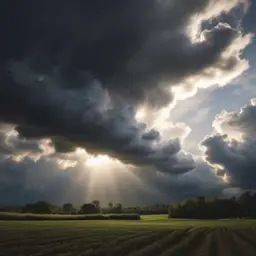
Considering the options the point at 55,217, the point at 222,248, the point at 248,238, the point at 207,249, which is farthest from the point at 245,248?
the point at 55,217

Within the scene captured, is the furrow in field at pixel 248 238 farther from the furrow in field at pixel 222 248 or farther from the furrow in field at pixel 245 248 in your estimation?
the furrow in field at pixel 222 248

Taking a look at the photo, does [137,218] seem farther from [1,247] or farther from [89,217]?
[1,247]

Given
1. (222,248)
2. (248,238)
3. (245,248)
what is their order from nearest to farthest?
(222,248) → (245,248) → (248,238)

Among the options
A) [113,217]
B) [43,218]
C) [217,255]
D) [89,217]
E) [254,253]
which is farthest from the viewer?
[113,217]

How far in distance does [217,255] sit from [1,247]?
18.6m

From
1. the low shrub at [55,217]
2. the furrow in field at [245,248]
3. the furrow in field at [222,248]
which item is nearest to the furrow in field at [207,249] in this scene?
the furrow in field at [222,248]

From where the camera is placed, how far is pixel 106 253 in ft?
104

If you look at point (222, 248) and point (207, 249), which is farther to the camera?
point (222, 248)

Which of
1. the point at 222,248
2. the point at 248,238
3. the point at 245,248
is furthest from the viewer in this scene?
the point at 248,238

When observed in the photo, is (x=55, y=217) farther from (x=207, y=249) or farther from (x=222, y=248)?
(x=207, y=249)

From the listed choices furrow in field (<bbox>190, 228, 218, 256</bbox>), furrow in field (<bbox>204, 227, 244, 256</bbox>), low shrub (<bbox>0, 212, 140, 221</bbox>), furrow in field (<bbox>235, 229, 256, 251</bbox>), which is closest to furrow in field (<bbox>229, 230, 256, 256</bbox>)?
furrow in field (<bbox>235, 229, 256, 251</bbox>)

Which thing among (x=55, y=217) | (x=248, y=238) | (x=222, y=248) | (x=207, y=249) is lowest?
(x=207, y=249)

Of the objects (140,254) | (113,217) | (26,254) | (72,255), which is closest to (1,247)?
(26,254)

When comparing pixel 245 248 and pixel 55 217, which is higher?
pixel 55 217
